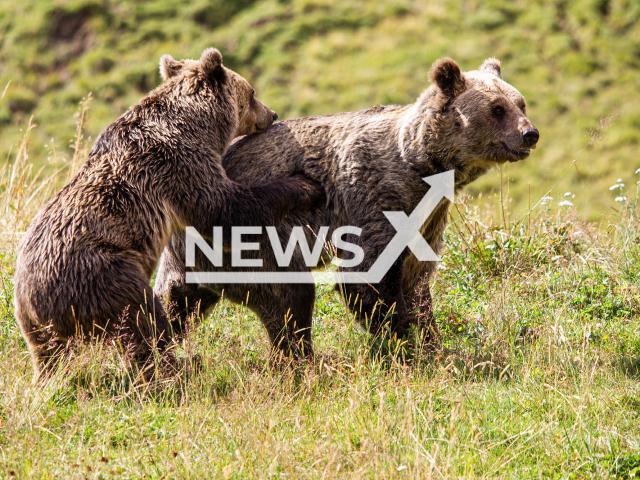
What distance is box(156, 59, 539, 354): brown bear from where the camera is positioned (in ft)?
16.4

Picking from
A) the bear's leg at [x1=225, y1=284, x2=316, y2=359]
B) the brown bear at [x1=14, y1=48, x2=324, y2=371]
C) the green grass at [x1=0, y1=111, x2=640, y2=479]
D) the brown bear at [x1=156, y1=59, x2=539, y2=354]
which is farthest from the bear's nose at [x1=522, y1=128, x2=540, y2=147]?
the bear's leg at [x1=225, y1=284, x2=316, y2=359]

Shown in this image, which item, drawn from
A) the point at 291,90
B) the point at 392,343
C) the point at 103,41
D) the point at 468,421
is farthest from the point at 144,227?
the point at 103,41

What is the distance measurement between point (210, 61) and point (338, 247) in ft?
5.31

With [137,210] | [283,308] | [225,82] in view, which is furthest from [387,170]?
[137,210]

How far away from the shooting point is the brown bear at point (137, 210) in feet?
13.8

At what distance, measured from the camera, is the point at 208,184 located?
4.72 meters

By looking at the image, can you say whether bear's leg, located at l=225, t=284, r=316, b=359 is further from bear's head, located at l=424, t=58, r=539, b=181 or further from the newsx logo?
bear's head, located at l=424, t=58, r=539, b=181

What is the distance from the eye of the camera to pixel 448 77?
5.06 m

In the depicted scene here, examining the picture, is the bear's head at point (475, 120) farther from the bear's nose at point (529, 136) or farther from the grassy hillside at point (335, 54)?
the grassy hillside at point (335, 54)

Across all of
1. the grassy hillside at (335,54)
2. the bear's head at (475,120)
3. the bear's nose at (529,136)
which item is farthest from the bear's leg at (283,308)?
the grassy hillside at (335,54)

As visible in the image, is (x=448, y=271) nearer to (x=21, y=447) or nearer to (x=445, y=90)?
(x=445, y=90)

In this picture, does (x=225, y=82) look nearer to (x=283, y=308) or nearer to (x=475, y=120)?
(x=283, y=308)

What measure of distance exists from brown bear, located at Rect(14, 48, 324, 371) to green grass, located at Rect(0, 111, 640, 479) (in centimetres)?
23

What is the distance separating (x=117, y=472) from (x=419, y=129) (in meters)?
3.02
